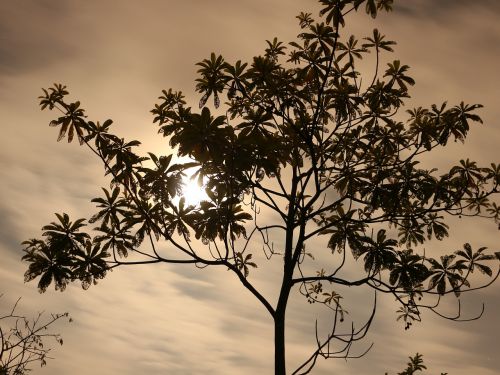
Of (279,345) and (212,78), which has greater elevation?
(212,78)

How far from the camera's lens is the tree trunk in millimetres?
10901

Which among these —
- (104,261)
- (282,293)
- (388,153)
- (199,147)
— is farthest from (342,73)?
(104,261)

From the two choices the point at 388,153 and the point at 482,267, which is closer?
the point at 482,267

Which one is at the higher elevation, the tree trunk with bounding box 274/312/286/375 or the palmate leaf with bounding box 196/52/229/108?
the palmate leaf with bounding box 196/52/229/108

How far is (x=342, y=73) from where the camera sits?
40.7 ft

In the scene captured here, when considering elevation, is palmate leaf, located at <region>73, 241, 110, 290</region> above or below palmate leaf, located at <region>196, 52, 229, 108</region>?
below

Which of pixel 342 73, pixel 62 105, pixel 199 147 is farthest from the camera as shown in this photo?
pixel 342 73

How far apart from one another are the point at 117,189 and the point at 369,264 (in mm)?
6057

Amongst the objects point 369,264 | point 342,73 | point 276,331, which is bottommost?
→ point 276,331

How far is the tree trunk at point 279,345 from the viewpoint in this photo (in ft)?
35.8

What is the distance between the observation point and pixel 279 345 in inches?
438

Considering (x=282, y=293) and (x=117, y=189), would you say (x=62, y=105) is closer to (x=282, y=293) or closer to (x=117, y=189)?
(x=117, y=189)

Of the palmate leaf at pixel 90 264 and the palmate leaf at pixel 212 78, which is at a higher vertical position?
the palmate leaf at pixel 212 78

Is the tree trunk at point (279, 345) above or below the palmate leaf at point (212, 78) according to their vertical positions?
below
